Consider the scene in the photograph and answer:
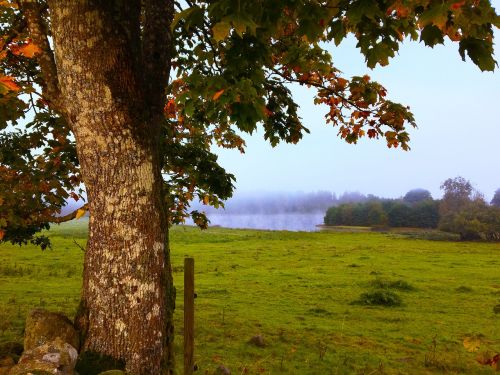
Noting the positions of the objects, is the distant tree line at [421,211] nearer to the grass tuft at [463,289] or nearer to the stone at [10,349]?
the grass tuft at [463,289]

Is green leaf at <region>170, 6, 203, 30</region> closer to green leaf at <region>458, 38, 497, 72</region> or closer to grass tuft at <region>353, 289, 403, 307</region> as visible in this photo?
green leaf at <region>458, 38, 497, 72</region>

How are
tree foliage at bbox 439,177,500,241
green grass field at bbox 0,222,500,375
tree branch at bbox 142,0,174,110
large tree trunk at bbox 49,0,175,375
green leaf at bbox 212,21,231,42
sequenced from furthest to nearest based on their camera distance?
tree foliage at bbox 439,177,500,241 < green grass field at bbox 0,222,500,375 < tree branch at bbox 142,0,174,110 < large tree trunk at bbox 49,0,175,375 < green leaf at bbox 212,21,231,42

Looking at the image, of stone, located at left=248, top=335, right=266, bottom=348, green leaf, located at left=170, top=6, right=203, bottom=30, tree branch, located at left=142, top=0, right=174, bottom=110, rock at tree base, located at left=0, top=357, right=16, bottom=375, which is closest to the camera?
green leaf, located at left=170, top=6, right=203, bottom=30

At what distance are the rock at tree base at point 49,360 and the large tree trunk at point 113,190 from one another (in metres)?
0.46

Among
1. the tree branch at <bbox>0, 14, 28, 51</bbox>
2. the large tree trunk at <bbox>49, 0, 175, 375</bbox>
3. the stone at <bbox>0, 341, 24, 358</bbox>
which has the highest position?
the tree branch at <bbox>0, 14, 28, 51</bbox>

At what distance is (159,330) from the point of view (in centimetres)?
512

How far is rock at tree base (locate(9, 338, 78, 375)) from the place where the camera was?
168 inches

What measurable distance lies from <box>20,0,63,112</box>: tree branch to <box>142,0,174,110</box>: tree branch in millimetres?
1182

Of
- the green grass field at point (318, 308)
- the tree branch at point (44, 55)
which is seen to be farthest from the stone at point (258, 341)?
the tree branch at point (44, 55)

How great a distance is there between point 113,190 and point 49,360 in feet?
6.18

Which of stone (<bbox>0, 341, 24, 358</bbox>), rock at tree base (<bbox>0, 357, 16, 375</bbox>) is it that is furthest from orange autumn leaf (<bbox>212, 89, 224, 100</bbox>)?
stone (<bbox>0, 341, 24, 358</bbox>)

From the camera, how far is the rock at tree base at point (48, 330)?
16.4ft

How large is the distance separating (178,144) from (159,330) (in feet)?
22.9

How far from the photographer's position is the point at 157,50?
20.4 feet
